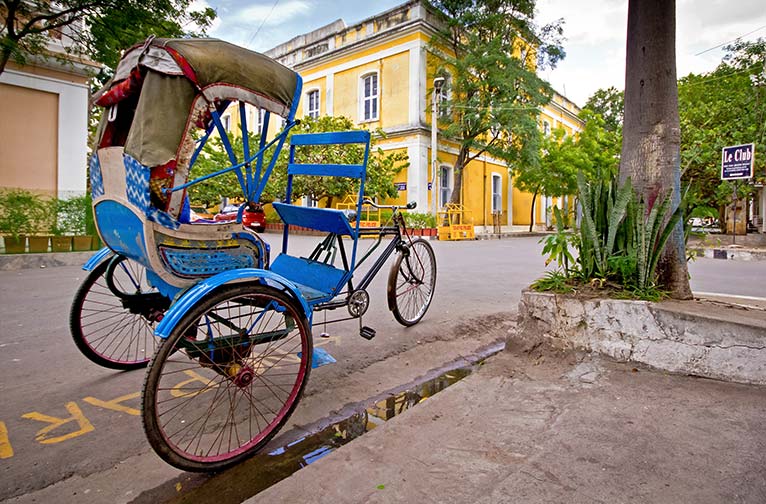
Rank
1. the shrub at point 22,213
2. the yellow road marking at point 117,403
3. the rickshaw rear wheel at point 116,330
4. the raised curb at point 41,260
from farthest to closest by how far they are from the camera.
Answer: the shrub at point 22,213 → the raised curb at point 41,260 → the rickshaw rear wheel at point 116,330 → the yellow road marking at point 117,403

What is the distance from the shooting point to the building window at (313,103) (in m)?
26.1

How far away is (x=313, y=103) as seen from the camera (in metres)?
26.5

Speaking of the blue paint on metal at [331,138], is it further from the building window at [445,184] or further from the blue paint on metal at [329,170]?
the building window at [445,184]

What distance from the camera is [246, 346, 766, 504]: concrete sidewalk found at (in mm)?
1820

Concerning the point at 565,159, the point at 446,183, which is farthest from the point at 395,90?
the point at 565,159

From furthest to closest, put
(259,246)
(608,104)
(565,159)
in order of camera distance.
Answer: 1. (608,104)
2. (565,159)
3. (259,246)

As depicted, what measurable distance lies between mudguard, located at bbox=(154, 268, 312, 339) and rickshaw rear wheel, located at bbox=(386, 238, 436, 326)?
6.67 ft

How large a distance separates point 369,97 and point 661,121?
849 inches

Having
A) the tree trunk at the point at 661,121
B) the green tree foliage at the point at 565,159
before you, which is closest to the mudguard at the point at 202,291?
the tree trunk at the point at 661,121

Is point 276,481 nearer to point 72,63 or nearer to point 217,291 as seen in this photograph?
point 217,291

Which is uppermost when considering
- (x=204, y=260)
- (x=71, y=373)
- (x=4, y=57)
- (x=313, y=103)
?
(x=313, y=103)

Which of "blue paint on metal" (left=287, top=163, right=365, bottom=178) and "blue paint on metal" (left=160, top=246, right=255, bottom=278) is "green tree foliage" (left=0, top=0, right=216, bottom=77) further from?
"blue paint on metal" (left=160, top=246, right=255, bottom=278)

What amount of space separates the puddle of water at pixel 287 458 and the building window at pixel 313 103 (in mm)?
25199

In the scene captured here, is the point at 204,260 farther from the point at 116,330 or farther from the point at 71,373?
the point at 116,330
